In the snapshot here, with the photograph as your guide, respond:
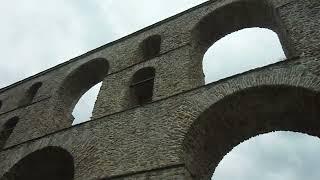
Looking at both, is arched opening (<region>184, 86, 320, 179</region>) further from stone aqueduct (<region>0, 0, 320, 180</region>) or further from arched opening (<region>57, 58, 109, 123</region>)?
arched opening (<region>57, 58, 109, 123</region>)

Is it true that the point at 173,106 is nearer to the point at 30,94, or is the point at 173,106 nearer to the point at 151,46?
the point at 151,46

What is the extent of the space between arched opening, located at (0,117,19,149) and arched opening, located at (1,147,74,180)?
113 inches

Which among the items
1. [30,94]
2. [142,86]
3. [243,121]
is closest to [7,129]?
[30,94]

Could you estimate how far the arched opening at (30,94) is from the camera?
14.2m

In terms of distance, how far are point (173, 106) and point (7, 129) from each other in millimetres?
7251

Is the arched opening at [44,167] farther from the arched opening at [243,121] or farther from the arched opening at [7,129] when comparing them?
→ the arched opening at [243,121]

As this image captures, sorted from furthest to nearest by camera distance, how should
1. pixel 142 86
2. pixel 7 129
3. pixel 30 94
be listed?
pixel 30 94 < pixel 7 129 < pixel 142 86

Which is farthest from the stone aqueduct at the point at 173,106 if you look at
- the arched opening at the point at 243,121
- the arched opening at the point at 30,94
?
the arched opening at the point at 30,94

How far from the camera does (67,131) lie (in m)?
9.89

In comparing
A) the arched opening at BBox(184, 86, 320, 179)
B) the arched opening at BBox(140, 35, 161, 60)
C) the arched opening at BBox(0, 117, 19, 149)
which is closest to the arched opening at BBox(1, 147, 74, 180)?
the arched opening at BBox(0, 117, 19, 149)

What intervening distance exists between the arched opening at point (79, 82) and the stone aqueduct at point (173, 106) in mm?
53

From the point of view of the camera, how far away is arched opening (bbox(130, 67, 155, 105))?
10.8 meters

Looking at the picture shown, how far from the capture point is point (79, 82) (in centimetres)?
1377

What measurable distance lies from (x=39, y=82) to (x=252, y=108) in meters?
9.48
